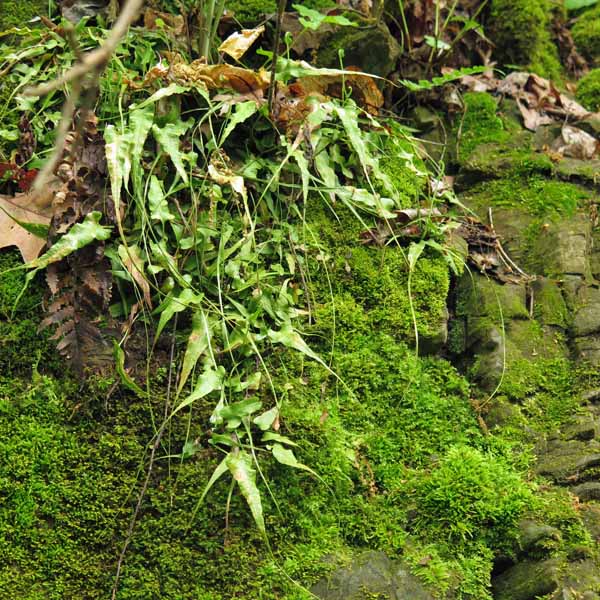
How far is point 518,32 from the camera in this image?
4879 millimetres

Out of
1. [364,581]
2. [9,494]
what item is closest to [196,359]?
[9,494]

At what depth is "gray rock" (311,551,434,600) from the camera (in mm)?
2242

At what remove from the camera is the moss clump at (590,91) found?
4758 mm

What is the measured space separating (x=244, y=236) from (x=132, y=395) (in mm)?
773

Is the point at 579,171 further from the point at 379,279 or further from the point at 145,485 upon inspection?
the point at 145,485

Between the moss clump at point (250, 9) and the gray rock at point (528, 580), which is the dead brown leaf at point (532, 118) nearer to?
the moss clump at point (250, 9)

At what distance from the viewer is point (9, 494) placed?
2.26m

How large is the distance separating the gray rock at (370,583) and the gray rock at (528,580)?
31 cm

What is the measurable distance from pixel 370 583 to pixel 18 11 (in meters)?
3.11

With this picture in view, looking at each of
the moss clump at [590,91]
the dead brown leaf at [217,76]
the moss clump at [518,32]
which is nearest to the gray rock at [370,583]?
the dead brown leaf at [217,76]

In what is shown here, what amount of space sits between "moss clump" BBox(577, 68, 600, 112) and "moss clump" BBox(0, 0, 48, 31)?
345 cm

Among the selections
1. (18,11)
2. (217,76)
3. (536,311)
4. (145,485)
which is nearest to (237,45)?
(217,76)

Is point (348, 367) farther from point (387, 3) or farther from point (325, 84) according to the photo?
point (387, 3)

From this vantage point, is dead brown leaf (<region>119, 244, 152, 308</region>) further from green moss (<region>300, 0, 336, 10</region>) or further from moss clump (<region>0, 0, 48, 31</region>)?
green moss (<region>300, 0, 336, 10</region>)
